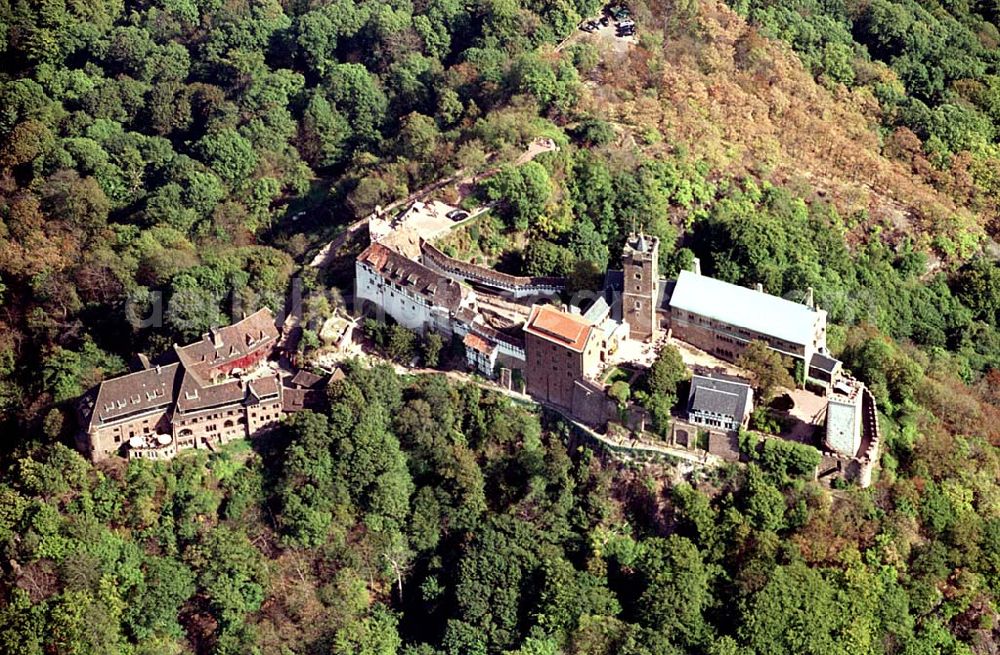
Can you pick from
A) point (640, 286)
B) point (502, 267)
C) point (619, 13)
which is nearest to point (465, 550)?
point (640, 286)

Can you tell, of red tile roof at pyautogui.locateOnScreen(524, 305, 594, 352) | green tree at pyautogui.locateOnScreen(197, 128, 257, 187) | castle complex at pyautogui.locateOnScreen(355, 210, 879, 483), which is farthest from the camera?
green tree at pyautogui.locateOnScreen(197, 128, 257, 187)

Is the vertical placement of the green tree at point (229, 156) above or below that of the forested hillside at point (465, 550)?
above

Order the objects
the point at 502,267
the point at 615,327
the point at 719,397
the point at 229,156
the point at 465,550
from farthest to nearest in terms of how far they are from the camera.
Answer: the point at 229,156
the point at 502,267
the point at 615,327
the point at 465,550
the point at 719,397

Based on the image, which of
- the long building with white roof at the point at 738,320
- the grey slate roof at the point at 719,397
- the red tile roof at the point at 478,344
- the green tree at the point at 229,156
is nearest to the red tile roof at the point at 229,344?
the red tile roof at the point at 478,344

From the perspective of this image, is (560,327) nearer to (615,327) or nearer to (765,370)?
(615,327)

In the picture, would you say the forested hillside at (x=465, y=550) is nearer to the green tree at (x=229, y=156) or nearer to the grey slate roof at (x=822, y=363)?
the grey slate roof at (x=822, y=363)

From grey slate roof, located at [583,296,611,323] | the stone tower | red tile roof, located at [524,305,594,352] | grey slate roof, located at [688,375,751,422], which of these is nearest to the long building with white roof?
the stone tower

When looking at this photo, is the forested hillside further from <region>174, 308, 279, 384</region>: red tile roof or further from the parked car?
the parked car
